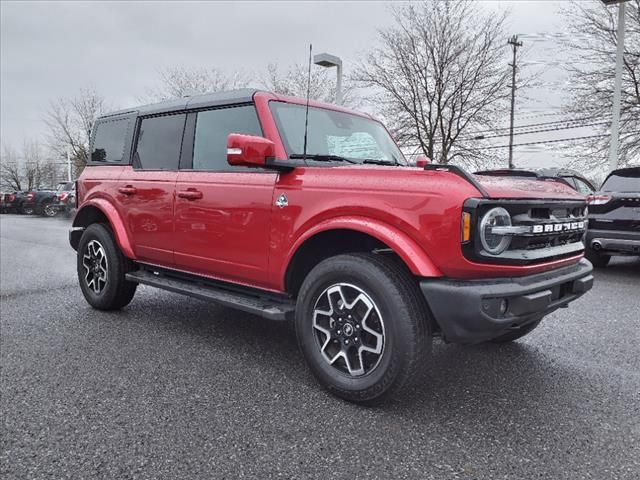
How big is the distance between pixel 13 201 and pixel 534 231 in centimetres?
3212

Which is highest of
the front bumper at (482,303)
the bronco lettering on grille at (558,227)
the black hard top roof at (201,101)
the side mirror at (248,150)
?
the black hard top roof at (201,101)

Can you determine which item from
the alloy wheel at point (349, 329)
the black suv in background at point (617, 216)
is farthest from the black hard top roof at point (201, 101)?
the black suv in background at point (617, 216)

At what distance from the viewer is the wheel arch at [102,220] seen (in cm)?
Answer: 454

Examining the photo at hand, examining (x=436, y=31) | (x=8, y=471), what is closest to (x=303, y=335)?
(x=8, y=471)

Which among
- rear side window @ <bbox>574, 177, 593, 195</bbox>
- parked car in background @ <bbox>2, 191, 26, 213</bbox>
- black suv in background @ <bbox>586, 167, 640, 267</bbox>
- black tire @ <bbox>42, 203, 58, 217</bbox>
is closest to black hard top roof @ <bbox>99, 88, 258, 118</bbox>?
black suv in background @ <bbox>586, 167, 640, 267</bbox>

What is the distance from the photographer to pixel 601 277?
744 centimetres

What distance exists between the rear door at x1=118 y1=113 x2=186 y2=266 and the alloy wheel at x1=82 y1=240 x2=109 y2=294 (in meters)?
0.52

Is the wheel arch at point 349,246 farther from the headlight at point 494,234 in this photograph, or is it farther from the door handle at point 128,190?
the door handle at point 128,190

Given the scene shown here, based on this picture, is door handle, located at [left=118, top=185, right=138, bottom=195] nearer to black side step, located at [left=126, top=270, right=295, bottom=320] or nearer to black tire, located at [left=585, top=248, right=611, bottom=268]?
black side step, located at [left=126, top=270, right=295, bottom=320]

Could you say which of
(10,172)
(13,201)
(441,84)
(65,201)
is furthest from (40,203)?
(10,172)

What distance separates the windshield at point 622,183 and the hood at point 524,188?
4.70m

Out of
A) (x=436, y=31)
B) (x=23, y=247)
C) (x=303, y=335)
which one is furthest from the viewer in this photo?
(x=436, y=31)

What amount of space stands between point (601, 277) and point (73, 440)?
731cm

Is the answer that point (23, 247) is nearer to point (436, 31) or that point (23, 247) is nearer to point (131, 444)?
point (131, 444)
